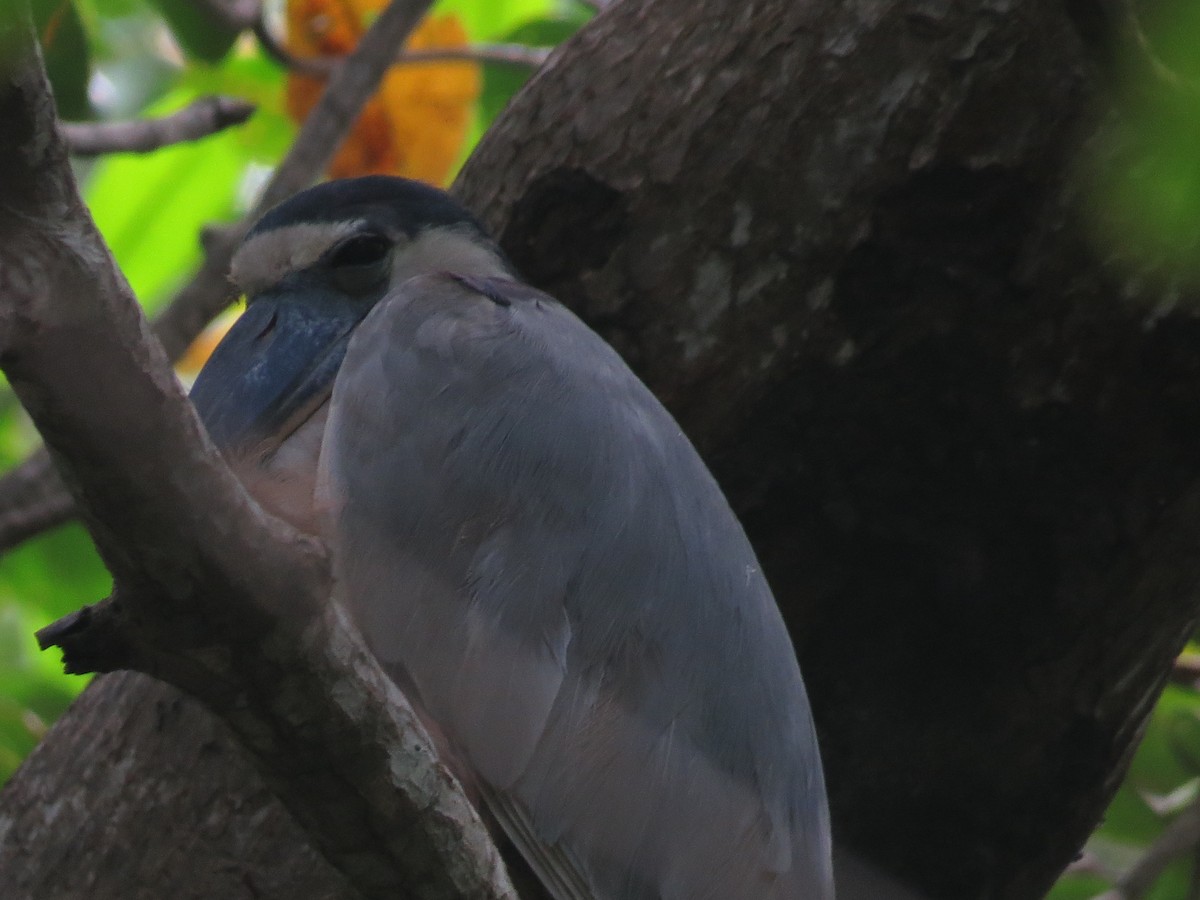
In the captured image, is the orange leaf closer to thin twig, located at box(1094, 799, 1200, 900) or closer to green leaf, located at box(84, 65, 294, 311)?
green leaf, located at box(84, 65, 294, 311)

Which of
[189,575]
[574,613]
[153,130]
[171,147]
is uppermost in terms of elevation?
[189,575]

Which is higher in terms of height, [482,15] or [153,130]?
[482,15]

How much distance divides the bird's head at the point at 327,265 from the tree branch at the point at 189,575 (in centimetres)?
91

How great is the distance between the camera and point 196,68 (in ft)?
11.4

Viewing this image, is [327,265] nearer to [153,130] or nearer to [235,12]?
[153,130]

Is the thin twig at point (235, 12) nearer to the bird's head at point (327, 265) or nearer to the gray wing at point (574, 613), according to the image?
the bird's head at point (327, 265)

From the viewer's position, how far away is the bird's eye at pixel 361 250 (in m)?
2.25

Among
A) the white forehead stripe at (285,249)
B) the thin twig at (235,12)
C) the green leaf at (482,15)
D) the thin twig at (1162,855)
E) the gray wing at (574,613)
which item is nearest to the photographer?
the gray wing at (574,613)

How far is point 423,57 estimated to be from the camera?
10.4 ft

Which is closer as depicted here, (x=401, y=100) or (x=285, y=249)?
(x=285, y=249)

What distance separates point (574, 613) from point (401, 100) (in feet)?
6.37

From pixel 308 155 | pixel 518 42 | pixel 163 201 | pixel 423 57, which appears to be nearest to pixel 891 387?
pixel 308 155

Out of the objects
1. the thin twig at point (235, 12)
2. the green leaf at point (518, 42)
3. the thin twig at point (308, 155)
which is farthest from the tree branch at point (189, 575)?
the green leaf at point (518, 42)

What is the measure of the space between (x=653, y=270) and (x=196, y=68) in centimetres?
175
